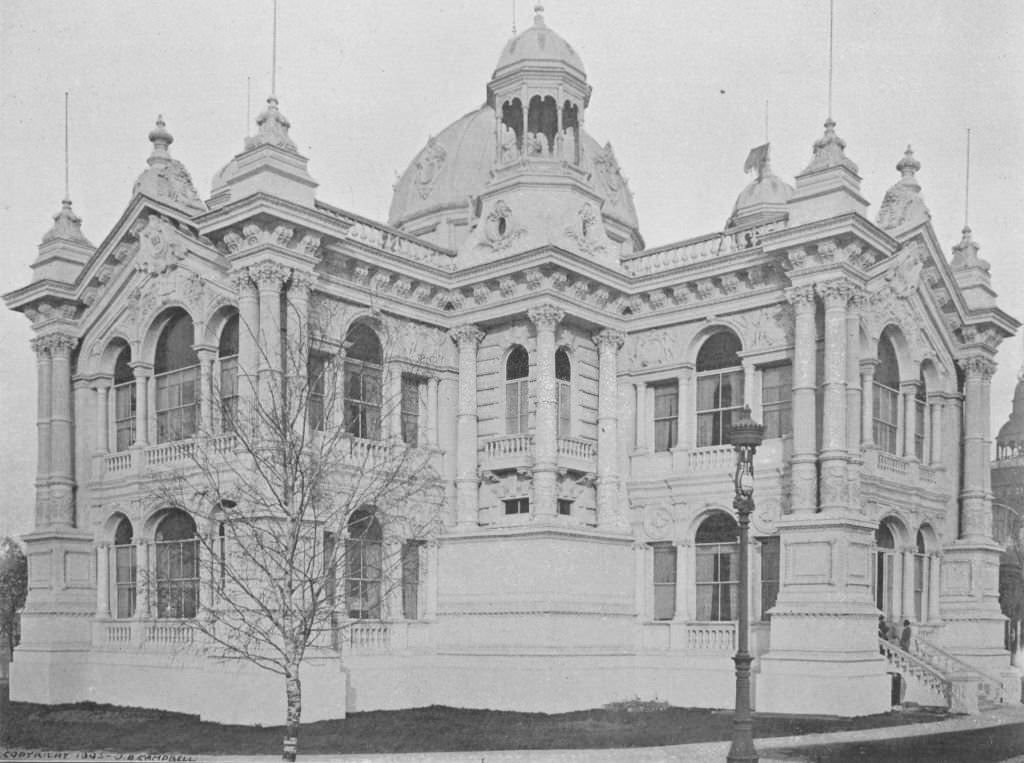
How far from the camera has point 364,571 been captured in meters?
26.0

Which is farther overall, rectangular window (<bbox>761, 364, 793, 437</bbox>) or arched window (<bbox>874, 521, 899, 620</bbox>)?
arched window (<bbox>874, 521, 899, 620</bbox>)

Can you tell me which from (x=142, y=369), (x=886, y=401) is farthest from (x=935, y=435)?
(x=142, y=369)

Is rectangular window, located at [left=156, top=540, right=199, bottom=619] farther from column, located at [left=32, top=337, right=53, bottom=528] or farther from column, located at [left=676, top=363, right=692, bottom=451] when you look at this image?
column, located at [left=676, top=363, right=692, bottom=451]

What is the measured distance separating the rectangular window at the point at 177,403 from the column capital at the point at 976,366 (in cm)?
2057

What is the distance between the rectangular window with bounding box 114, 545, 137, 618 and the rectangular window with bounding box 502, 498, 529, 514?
9344mm

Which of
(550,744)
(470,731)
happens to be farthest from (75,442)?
(550,744)

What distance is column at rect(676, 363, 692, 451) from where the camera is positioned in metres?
27.6

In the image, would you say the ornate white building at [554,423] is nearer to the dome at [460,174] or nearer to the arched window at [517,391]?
the arched window at [517,391]

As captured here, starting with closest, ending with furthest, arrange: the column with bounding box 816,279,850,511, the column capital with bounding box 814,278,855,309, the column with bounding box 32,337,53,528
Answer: the column with bounding box 816,279,850,511
the column capital with bounding box 814,278,855,309
the column with bounding box 32,337,53,528

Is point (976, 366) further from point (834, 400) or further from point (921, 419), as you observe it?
point (834, 400)

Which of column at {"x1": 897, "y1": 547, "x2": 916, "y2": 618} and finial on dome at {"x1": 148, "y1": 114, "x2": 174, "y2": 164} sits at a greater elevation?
finial on dome at {"x1": 148, "y1": 114, "x2": 174, "y2": 164}

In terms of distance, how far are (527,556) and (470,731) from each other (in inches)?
183

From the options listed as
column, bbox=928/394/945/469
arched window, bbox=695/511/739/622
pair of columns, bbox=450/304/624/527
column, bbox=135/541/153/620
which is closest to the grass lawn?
column, bbox=135/541/153/620

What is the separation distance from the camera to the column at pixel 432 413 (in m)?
27.9
